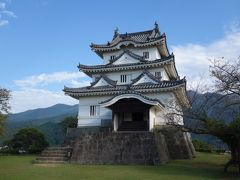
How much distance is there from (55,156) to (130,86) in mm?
8316

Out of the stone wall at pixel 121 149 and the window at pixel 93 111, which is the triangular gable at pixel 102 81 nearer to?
the window at pixel 93 111

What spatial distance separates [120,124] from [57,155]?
5.64 meters

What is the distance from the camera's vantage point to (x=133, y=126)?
22.8 metres

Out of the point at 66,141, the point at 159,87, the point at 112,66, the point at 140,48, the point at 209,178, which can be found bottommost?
the point at 209,178

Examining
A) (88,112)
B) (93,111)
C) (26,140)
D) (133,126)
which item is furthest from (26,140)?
(133,126)

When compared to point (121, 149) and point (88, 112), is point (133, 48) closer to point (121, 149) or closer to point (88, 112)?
point (88, 112)

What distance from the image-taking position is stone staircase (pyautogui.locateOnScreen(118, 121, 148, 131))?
2250 centimetres

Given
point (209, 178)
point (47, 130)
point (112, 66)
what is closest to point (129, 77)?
point (112, 66)

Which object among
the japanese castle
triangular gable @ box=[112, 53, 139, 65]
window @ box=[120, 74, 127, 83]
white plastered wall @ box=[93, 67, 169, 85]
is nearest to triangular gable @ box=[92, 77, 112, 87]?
the japanese castle

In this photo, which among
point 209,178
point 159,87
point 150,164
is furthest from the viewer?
point 159,87

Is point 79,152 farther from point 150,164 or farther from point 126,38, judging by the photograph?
point 126,38

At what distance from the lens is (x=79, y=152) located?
1969 cm

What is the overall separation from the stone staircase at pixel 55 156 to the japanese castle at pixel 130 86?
14.6 ft

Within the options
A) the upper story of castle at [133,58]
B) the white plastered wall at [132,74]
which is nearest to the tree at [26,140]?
the upper story of castle at [133,58]
